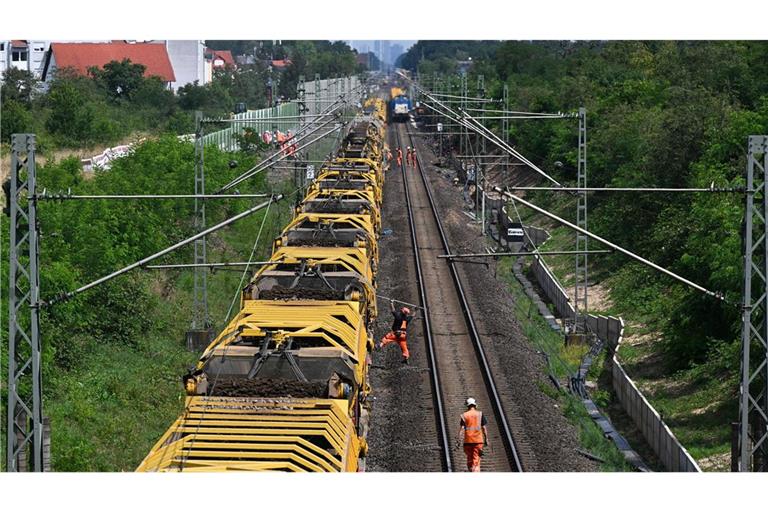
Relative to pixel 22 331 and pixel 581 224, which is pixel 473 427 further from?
pixel 581 224

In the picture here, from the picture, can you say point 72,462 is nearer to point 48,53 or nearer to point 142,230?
point 142,230

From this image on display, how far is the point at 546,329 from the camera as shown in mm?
32500

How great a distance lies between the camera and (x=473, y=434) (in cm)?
1772

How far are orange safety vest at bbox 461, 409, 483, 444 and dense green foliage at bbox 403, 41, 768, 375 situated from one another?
4.14m

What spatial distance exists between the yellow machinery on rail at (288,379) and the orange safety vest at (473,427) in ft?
5.26

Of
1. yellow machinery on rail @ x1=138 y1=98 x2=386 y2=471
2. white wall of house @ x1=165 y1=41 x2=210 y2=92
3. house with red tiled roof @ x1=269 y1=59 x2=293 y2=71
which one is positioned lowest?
yellow machinery on rail @ x1=138 y1=98 x2=386 y2=471

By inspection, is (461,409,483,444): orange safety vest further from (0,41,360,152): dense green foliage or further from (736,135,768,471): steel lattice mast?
(0,41,360,152): dense green foliage

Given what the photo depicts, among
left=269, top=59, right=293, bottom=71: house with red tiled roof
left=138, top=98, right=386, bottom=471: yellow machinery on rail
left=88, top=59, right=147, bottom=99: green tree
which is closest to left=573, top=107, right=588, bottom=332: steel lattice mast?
left=138, top=98, right=386, bottom=471: yellow machinery on rail

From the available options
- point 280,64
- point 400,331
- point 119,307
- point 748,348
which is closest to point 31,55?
point 280,64

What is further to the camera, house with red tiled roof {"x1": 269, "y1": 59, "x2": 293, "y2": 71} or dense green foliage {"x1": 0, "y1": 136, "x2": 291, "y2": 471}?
house with red tiled roof {"x1": 269, "y1": 59, "x2": 293, "y2": 71}

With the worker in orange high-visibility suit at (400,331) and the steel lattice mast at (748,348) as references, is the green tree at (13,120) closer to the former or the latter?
the worker in orange high-visibility suit at (400,331)

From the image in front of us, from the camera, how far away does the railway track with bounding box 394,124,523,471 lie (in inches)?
789

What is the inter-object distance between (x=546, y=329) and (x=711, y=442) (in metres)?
11.4

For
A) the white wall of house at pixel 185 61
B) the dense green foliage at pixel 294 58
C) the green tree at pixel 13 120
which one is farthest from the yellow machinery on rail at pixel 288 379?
the dense green foliage at pixel 294 58
